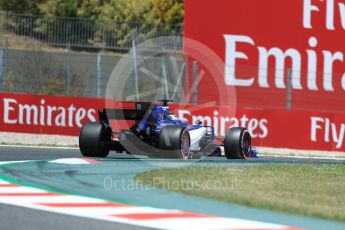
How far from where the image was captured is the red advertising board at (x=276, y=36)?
86.8 feet

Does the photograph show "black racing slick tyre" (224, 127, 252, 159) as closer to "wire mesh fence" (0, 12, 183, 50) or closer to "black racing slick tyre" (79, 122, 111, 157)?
"black racing slick tyre" (79, 122, 111, 157)

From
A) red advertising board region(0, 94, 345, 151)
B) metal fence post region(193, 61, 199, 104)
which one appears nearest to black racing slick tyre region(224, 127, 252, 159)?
red advertising board region(0, 94, 345, 151)

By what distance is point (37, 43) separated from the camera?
40.5 m

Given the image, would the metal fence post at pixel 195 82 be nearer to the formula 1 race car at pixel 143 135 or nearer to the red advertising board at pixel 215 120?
the red advertising board at pixel 215 120

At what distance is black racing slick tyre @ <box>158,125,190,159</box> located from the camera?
577 inches

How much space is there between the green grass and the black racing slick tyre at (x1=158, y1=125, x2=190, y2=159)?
1.53m

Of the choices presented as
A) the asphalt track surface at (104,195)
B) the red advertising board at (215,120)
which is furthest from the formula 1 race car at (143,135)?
the red advertising board at (215,120)

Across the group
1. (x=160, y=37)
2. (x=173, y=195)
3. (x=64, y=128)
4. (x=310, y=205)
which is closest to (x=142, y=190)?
(x=173, y=195)

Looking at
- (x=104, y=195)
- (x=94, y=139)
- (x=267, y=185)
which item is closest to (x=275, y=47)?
(x=94, y=139)

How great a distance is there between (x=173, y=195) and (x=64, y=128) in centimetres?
1278

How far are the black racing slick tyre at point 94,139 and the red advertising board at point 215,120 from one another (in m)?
6.71

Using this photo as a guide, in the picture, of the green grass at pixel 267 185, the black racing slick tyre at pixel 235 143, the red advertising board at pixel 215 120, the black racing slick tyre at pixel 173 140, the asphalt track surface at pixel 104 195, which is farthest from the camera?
the red advertising board at pixel 215 120

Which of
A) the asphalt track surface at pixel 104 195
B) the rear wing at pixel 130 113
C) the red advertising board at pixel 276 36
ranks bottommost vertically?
the asphalt track surface at pixel 104 195

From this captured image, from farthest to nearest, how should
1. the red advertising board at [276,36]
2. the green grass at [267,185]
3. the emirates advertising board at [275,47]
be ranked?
the red advertising board at [276,36]
the emirates advertising board at [275,47]
the green grass at [267,185]
